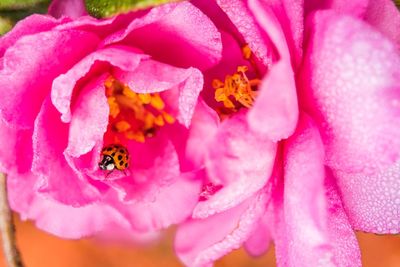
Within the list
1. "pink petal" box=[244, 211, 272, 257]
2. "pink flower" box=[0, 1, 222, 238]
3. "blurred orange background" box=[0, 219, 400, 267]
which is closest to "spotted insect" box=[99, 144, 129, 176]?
"pink flower" box=[0, 1, 222, 238]

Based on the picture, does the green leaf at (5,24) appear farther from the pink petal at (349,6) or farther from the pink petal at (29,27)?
the pink petal at (349,6)

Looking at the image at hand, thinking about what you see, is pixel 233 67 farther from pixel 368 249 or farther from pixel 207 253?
pixel 368 249

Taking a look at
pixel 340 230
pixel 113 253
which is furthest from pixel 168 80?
pixel 113 253

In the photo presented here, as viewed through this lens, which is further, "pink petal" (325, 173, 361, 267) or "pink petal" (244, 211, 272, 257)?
"pink petal" (244, 211, 272, 257)

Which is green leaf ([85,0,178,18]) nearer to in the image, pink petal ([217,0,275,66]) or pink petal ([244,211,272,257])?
pink petal ([217,0,275,66])

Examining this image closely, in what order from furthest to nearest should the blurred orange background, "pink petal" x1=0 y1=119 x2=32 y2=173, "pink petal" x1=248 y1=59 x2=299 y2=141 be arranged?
the blurred orange background < "pink petal" x1=0 y1=119 x2=32 y2=173 < "pink petal" x1=248 y1=59 x2=299 y2=141

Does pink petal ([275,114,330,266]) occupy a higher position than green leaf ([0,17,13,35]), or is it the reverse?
green leaf ([0,17,13,35])

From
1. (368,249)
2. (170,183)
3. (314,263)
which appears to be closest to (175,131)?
(170,183)
